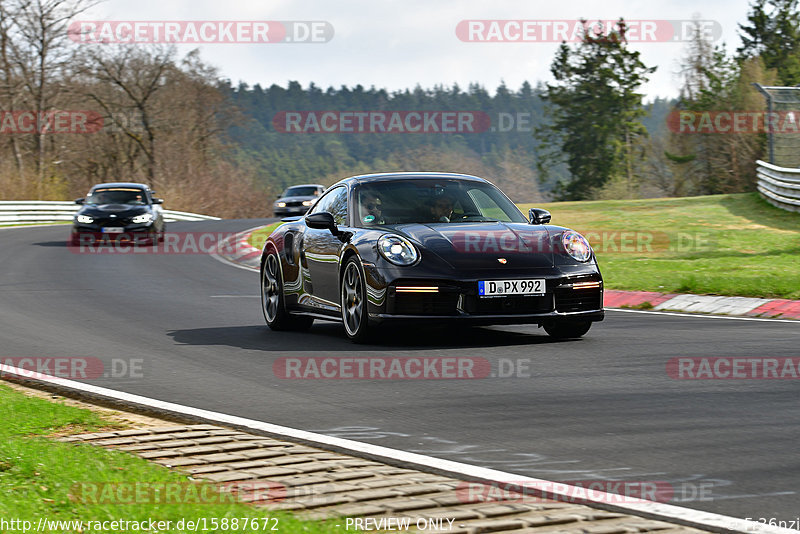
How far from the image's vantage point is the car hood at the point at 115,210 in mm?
27078

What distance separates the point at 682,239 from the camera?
25234 millimetres

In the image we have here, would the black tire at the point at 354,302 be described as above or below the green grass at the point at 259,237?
above

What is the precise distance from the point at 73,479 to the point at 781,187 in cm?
2978

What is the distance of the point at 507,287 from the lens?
9.08m

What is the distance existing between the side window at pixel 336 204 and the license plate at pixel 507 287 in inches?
76.3

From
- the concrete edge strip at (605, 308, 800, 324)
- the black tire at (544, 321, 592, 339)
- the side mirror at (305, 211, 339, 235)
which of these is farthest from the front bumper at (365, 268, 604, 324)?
the concrete edge strip at (605, 308, 800, 324)

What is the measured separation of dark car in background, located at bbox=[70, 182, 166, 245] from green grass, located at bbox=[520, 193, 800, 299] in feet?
34.4

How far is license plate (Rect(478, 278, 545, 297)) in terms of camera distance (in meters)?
9.06

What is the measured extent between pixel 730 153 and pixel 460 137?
291 feet

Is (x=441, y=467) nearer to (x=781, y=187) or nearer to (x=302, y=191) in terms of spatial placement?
(x=781, y=187)

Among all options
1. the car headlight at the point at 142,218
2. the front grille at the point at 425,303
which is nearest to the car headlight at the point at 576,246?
the front grille at the point at 425,303

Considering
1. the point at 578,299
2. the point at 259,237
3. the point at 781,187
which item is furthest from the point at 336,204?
the point at 781,187

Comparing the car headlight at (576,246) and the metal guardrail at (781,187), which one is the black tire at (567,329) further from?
the metal guardrail at (781,187)

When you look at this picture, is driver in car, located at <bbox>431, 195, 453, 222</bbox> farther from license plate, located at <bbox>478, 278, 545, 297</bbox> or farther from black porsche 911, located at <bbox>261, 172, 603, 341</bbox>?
license plate, located at <bbox>478, 278, 545, 297</bbox>
